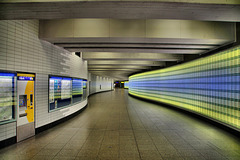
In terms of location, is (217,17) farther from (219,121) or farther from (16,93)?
(16,93)

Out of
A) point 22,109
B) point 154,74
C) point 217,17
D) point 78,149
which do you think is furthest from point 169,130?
point 154,74

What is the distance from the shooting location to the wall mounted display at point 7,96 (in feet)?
13.1

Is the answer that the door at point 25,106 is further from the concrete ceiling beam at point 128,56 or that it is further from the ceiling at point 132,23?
the concrete ceiling beam at point 128,56

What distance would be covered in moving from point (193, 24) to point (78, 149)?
6727 mm

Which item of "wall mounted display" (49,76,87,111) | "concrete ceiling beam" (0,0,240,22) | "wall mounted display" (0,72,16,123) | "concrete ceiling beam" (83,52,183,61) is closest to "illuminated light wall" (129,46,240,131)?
"concrete ceiling beam" (83,52,183,61)

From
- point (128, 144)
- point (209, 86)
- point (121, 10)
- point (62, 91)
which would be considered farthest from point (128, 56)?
point (128, 144)

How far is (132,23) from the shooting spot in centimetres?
511

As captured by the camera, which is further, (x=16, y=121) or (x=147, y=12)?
(x=16, y=121)

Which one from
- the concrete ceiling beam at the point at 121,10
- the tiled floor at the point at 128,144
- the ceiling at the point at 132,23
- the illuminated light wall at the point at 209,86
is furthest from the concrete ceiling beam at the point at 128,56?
the concrete ceiling beam at the point at 121,10

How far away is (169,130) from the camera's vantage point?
214 inches

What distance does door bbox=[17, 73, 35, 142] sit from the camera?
4473mm

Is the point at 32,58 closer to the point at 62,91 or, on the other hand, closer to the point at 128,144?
the point at 62,91

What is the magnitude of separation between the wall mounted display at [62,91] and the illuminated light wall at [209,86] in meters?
8.12

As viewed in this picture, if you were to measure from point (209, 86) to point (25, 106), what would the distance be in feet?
29.9
